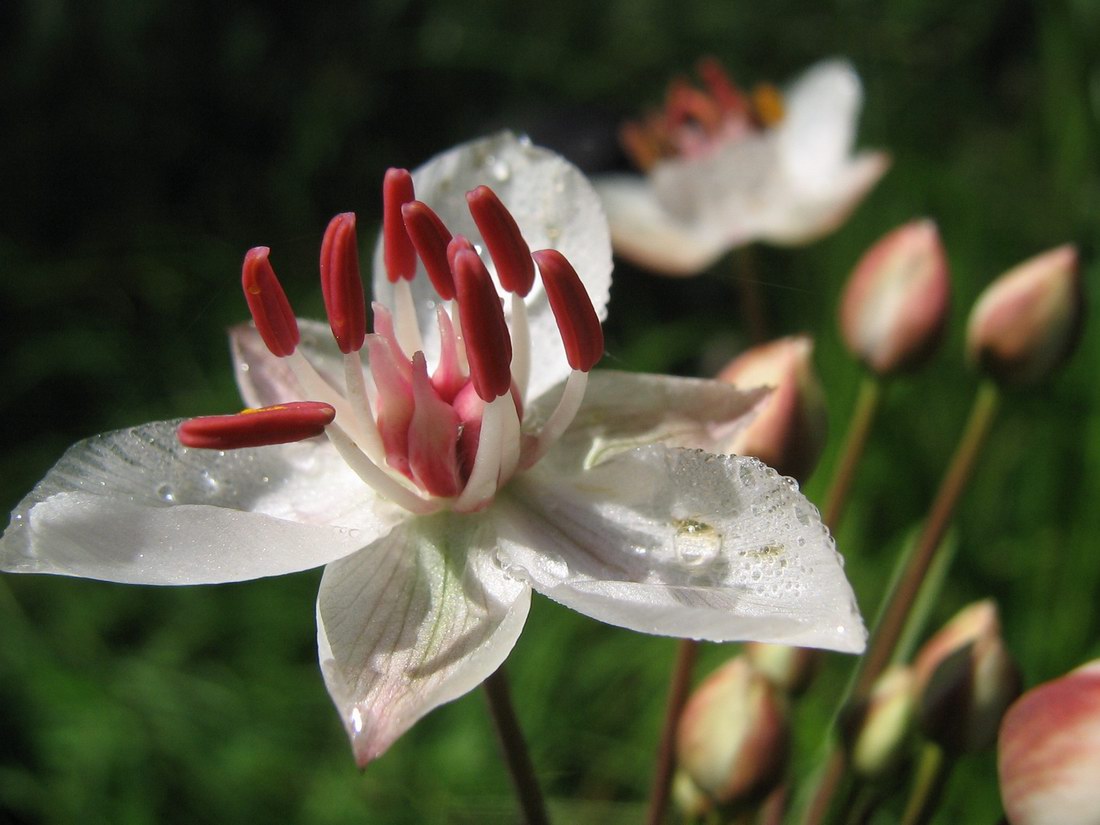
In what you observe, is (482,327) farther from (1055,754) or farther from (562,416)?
(1055,754)

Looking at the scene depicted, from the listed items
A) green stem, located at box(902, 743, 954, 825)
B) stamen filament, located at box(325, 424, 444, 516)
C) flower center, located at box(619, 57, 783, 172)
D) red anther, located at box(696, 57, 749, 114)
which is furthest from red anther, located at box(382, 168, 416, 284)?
red anther, located at box(696, 57, 749, 114)

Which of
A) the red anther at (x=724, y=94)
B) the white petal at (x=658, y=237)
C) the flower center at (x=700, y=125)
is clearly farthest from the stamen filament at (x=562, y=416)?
the red anther at (x=724, y=94)

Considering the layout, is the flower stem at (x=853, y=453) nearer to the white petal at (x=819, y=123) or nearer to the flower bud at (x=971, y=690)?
the flower bud at (x=971, y=690)

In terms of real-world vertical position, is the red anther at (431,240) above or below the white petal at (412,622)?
above

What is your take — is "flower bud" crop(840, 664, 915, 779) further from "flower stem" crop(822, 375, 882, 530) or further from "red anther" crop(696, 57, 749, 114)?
"red anther" crop(696, 57, 749, 114)

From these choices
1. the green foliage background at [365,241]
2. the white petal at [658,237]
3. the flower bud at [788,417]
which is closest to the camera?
the flower bud at [788,417]

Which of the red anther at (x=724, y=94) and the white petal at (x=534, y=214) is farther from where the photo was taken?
the red anther at (x=724, y=94)
